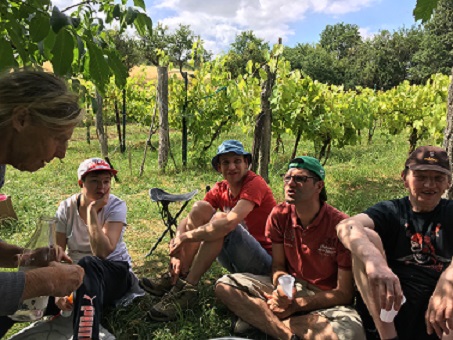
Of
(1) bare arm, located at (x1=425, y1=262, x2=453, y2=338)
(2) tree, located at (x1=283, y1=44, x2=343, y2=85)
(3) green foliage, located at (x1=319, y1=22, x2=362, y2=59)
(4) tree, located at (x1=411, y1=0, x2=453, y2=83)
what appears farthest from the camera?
(3) green foliage, located at (x1=319, y1=22, x2=362, y2=59)

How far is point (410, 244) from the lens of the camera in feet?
6.70

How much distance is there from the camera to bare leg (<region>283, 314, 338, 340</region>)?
2.09 meters

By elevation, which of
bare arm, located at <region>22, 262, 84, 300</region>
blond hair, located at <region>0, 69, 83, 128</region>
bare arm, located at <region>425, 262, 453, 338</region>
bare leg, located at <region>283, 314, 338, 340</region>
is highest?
blond hair, located at <region>0, 69, 83, 128</region>

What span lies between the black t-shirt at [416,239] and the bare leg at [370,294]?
0.49ft

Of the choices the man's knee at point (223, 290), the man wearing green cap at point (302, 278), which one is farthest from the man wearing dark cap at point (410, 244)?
the man's knee at point (223, 290)

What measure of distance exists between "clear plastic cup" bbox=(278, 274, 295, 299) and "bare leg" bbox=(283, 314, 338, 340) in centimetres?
16

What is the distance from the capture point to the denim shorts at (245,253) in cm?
261

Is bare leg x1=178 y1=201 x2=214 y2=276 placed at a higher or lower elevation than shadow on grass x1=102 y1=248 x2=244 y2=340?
higher

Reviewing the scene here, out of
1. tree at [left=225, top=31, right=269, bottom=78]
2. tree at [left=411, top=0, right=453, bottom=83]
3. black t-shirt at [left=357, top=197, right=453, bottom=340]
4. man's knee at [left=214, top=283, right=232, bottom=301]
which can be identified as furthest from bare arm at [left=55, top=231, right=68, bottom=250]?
tree at [left=411, top=0, right=453, bottom=83]

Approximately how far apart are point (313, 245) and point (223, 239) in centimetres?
65

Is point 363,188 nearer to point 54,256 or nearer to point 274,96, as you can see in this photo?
point 274,96

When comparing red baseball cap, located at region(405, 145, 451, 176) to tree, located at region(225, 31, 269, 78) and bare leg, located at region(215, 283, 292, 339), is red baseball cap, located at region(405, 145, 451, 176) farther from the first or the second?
tree, located at region(225, 31, 269, 78)

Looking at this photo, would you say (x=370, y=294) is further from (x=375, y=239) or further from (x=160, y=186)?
(x=160, y=186)

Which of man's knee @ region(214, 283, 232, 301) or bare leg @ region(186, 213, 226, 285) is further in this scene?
bare leg @ region(186, 213, 226, 285)
